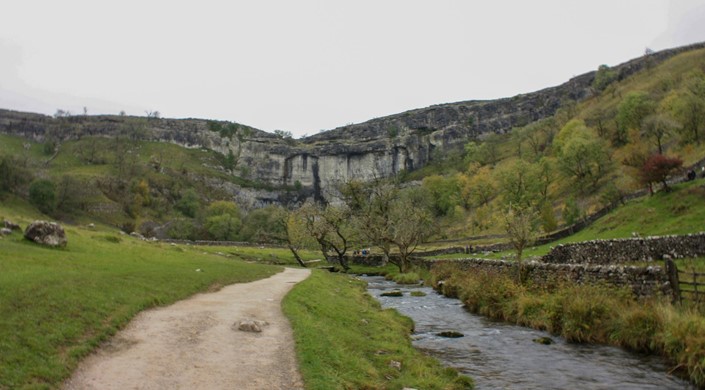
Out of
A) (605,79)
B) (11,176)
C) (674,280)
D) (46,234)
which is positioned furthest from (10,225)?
(605,79)

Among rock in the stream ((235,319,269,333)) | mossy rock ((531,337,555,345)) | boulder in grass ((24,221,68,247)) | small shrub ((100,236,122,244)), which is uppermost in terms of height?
boulder in grass ((24,221,68,247))

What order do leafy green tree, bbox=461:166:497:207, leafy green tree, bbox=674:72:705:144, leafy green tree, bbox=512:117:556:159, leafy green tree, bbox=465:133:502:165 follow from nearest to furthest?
leafy green tree, bbox=674:72:705:144, leafy green tree, bbox=461:166:497:207, leafy green tree, bbox=512:117:556:159, leafy green tree, bbox=465:133:502:165

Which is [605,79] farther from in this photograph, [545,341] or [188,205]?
[545,341]

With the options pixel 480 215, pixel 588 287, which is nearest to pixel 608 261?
pixel 588 287

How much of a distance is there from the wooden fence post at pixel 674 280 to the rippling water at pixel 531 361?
3.12 metres

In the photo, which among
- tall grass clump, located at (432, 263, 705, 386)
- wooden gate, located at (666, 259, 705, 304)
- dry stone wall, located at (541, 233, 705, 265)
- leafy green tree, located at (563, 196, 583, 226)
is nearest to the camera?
tall grass clump, located at (432, 263, 705, 386)

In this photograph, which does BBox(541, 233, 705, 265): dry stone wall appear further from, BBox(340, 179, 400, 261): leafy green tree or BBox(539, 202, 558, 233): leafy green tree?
BBox(539, 202, 558, 233): leafy green tree

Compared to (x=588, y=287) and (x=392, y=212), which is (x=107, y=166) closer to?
(x=392, y=212)

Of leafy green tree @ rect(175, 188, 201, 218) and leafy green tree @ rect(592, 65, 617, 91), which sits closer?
leafy green tree @ rect(175, 188, 201, 218)

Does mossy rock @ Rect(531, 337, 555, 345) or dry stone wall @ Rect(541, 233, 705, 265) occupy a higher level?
dry stone wall @ Rect(541, 233, 705, 265)

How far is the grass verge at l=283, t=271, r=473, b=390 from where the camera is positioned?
1202 cm

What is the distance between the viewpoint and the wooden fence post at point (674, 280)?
1720 cm

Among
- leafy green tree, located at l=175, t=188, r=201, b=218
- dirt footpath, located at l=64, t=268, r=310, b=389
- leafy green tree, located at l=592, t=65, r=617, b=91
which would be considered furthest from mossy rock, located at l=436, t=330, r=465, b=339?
leafy green tree, located at l=592, t=65, r=617, b=91

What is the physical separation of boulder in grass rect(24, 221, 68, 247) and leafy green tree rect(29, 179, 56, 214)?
94.9 metres
